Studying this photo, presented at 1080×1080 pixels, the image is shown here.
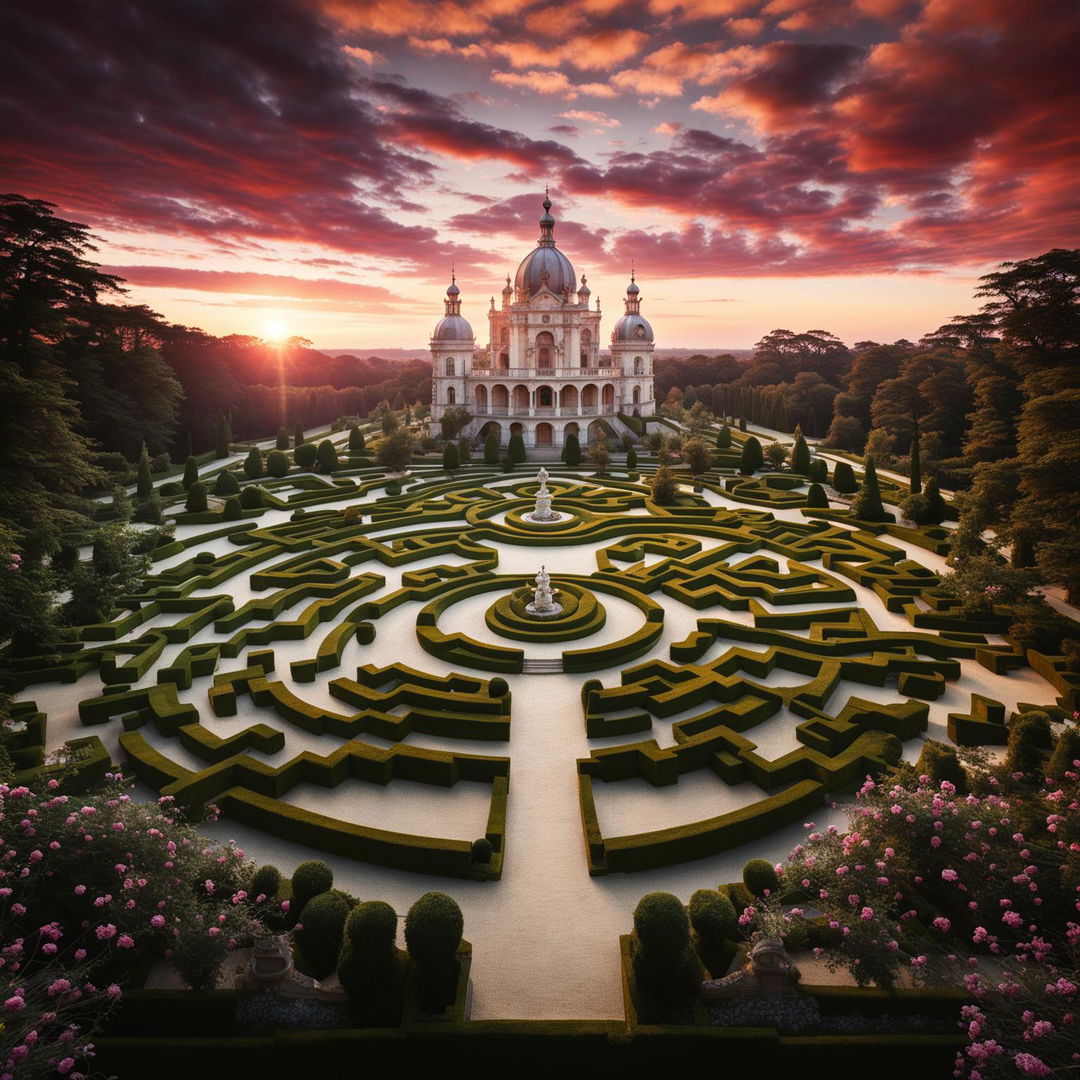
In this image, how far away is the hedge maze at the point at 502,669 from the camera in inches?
608

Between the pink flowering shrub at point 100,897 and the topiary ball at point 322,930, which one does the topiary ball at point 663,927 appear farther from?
the pink flowering shrub at point 100,897

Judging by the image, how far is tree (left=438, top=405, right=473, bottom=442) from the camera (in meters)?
64.7

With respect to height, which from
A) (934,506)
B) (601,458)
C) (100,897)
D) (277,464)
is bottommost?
(100,897)

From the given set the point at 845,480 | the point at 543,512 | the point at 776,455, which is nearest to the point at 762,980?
the point at 543,512

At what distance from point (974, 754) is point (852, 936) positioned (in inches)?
250

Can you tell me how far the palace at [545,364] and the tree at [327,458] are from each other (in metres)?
17.2

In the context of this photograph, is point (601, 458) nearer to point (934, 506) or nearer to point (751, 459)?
point (751, 459)

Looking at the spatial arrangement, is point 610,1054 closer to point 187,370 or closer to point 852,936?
point 852,936

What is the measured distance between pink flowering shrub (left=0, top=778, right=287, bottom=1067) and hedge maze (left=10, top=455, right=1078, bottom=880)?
354cm

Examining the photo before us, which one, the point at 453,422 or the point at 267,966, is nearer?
the point at 267,966

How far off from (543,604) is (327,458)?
34440 mm

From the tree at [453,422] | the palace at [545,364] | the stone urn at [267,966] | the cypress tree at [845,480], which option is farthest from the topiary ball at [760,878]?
the tree at [453,422]

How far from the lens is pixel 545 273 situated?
72.5m

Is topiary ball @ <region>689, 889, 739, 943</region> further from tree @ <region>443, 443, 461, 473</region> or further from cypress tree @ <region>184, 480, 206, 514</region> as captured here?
tree @ <region>443, 443, 461, 473</region>
